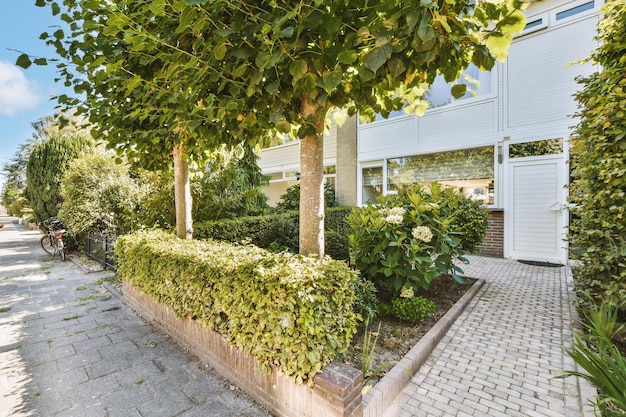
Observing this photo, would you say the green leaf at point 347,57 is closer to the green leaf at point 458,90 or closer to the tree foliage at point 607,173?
the green leaf at point 458,90

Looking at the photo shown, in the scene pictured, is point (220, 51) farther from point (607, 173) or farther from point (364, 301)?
point (607, 173)

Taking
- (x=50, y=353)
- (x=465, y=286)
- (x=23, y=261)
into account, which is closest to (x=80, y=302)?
(x=50, y=353)

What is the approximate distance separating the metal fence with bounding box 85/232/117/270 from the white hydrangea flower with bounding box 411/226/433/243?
19.3ft

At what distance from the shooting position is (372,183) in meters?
9.59

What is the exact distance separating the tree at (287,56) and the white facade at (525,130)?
494cm

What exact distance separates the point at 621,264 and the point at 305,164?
3.13 m

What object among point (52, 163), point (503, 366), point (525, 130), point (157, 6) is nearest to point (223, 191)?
point (157, 6)

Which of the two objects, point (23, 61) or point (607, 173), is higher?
point (23, 61)

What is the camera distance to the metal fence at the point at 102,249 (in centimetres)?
636

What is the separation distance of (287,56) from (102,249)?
6942mm

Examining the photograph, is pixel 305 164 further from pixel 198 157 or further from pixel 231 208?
pixel 231 208

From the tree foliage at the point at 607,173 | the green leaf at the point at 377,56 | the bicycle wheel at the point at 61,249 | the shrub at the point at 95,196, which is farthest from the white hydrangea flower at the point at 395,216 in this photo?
the bicycle wheel at the point at 61,249

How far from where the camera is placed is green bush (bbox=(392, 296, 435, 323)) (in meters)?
3.29

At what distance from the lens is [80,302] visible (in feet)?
15.1
